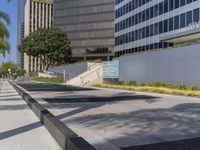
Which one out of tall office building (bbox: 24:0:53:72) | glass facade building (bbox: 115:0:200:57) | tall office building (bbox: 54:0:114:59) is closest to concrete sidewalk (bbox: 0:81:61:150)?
glass facade building (bbox: 115:0:200:57)

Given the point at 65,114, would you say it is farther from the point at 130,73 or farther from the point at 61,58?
the point at 61,58

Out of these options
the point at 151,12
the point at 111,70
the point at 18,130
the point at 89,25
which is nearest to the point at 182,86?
the point at 111,70

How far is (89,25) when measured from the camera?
12644cm

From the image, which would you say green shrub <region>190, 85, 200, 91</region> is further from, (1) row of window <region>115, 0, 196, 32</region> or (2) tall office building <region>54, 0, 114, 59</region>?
(2) tall office building <region>54, 0, 114, 59</region>

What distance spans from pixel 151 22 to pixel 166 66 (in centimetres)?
2947

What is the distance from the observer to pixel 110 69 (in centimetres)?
5325

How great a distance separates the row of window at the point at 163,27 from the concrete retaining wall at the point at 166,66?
1151 centimetres

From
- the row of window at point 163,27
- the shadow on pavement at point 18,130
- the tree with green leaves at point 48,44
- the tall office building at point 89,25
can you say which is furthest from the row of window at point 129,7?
the shadow on pavement at point 18,130

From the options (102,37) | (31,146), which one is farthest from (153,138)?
(102,37)

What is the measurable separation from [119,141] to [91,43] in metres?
116

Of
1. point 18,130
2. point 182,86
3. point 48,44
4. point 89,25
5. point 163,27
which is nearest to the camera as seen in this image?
point 18,130

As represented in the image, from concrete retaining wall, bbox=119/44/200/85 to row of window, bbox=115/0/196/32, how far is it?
14317 millimetres

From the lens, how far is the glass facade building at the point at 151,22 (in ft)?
174

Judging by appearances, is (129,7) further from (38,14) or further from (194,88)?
(38,14)
